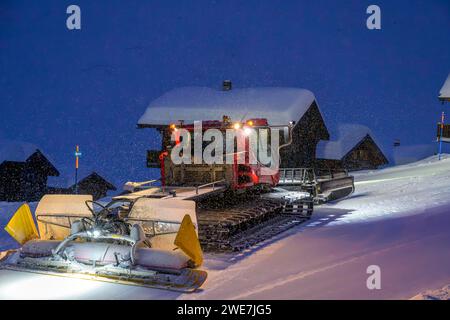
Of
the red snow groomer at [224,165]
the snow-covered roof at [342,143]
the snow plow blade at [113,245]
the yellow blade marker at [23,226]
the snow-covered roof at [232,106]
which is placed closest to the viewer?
the snow plow blade at [113,245]

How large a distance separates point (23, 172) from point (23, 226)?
28.7m

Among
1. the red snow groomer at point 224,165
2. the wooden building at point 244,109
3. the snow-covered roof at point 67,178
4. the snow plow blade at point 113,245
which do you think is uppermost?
the wooden building at point 244,109

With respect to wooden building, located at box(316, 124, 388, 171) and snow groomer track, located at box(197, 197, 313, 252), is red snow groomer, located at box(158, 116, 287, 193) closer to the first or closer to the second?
snow groomer track, located at box(197, 197, 313, 252)

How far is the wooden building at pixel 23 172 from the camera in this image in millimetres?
33156

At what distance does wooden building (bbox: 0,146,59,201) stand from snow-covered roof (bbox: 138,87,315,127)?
9575mm

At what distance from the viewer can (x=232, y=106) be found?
3022 centimetres

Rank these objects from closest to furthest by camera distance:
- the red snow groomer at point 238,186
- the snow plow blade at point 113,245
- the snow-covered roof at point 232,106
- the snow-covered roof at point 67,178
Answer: the snow plow blade at point 113,245, the red snow groomer at point 238,186, the snow-covered roof at point 232,106, the snow-covered roof at point 67,178

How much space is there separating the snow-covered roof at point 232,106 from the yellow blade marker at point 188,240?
22045 millimetres

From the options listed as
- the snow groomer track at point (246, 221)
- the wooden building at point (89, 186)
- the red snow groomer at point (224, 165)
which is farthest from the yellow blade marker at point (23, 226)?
the wooden building at point (89, 186)

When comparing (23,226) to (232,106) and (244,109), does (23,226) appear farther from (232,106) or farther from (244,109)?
(232,106)

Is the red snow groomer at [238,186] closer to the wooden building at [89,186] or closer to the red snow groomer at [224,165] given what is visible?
the red snow groomer at [224,165]

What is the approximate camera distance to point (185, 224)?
6816mm
